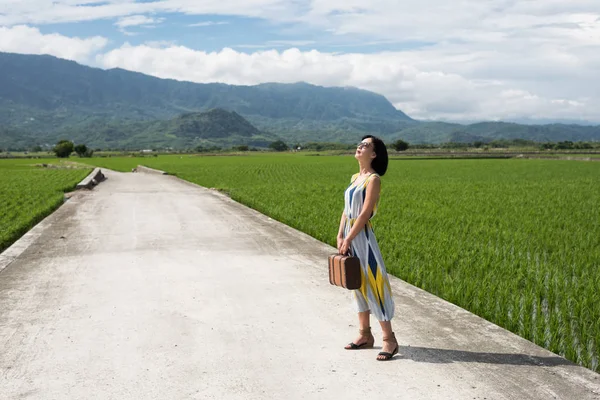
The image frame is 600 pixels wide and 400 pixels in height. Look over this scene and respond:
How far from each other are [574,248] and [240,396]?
8.39 meters

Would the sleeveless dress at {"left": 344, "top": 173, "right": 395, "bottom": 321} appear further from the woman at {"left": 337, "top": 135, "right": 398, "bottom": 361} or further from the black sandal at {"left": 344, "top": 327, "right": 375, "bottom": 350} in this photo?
the black sandal at {"left": 344, "top": 327, "right": 375, "bottom": 350}

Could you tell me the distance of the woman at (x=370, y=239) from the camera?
184 inches

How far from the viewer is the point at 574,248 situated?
10336mm

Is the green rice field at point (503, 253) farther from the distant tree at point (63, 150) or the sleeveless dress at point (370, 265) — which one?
the distant tree at point (63, 150)

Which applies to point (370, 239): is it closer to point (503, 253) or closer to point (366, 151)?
→ point (366, 151)

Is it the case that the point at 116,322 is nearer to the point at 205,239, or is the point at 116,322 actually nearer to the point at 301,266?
the point at 301,266

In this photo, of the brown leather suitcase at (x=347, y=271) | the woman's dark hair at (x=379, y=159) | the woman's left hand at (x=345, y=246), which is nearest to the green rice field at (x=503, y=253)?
the brown leather suitcase at (x=347, y=271)

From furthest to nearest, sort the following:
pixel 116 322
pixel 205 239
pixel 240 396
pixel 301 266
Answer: pixel 205 239 < pixel 301 266 < pixel 116 322 < pixel 240 396

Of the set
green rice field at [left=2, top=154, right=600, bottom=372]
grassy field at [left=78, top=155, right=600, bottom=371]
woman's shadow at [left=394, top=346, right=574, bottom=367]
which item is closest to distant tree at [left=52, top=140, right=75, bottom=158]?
green rice field at [left=2, top=154, right=600, bottom=372]

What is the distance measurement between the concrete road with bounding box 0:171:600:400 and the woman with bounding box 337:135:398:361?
1.25 feet

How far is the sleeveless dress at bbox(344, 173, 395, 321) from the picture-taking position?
4723mm

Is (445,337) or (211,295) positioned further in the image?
(211,295)

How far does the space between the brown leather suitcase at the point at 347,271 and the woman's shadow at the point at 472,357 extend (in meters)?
0.74

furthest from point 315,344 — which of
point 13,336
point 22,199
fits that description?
point 22,199
